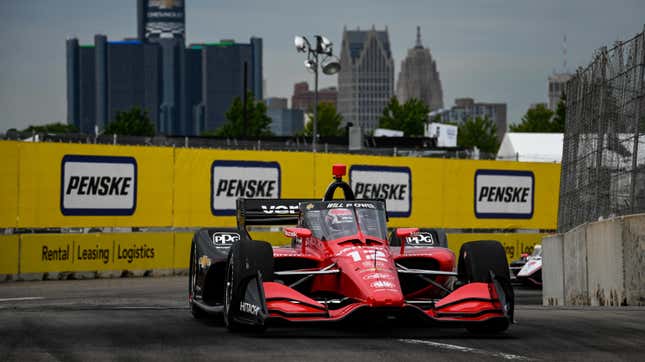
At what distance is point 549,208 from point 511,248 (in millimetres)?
1978

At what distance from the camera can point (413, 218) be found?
30.5 metres

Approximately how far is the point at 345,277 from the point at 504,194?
831 inches

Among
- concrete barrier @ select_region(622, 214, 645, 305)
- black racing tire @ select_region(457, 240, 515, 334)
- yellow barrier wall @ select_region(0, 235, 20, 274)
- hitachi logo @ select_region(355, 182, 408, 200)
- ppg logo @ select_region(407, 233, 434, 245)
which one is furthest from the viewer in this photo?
hitachi logo @ select_region(355, 182, 408, 200)

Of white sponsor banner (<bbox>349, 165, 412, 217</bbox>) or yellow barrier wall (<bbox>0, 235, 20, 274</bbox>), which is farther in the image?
white sponsor banner (<bbox>349, 165, 412, 217</bbox>)

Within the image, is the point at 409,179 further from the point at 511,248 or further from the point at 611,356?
the point at 611,356

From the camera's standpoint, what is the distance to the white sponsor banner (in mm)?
29703

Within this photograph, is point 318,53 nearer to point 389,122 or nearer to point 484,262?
point 484,262

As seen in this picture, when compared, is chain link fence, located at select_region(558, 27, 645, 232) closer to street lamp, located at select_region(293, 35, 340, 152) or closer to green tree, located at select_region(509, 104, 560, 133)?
street lamp, located at select_region(293, 35, 340, 152)

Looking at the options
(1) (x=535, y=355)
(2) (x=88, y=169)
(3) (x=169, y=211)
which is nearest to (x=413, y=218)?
(3) (x=169, y=211)

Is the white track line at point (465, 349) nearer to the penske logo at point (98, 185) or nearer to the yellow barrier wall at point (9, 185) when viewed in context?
the yellow barrier wall at point (9, 185)

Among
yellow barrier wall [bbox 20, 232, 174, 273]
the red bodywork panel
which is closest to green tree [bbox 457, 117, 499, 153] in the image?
yellow barrier wall [bbox 20, 232, 174, 273]

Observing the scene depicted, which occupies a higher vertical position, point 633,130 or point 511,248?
point 633,130

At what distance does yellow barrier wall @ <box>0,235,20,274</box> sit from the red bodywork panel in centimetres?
1255

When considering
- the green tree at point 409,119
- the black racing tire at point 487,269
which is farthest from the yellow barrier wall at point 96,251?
the green tree at point 409,119
